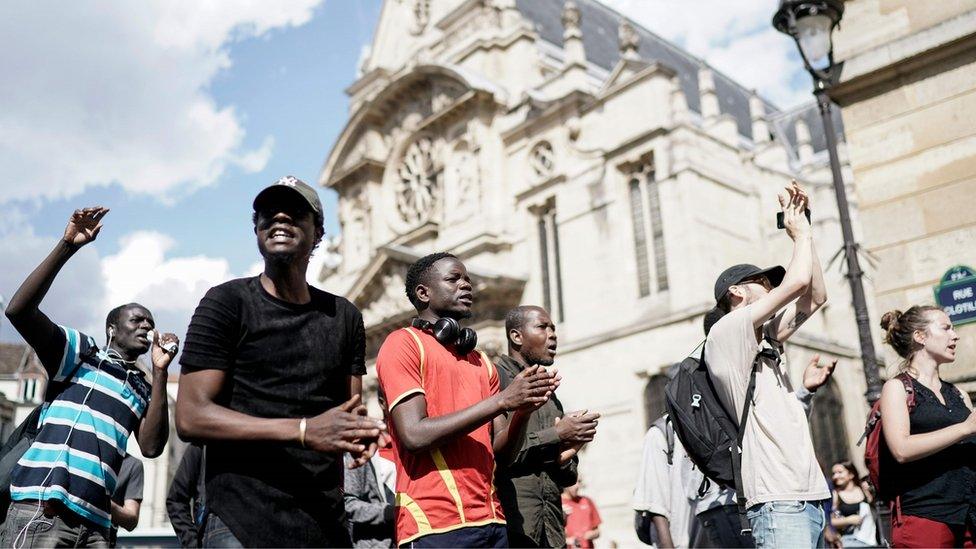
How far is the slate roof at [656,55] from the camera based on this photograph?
32656mm

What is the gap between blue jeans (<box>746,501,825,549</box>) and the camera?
11.2 feet

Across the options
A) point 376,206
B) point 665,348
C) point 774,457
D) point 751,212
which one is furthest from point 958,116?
point 376,206

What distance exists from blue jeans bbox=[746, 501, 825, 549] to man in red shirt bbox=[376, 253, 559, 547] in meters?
1.11

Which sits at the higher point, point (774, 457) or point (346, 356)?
point (346, 356)

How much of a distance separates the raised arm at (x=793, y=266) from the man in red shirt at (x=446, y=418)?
1.09 meters

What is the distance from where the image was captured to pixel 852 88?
8.43 meters

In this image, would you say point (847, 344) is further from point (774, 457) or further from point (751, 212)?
point (774, 457)

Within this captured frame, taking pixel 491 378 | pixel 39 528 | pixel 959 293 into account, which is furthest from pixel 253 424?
pixel 959 293

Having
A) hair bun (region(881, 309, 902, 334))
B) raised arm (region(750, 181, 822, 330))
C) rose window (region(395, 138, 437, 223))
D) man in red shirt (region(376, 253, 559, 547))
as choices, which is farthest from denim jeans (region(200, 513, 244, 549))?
rose window (region(395, 138, 437, 223))

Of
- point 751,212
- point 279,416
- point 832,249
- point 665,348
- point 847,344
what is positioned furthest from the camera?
point 832,249

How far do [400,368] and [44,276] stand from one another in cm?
166

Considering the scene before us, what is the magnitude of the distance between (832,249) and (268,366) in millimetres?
26862

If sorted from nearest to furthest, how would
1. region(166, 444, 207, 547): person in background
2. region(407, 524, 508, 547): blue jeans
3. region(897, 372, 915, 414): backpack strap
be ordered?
region(407, 524, 508, 547): blue jeans < region(897, 372, 915, 414): backpack strap < region(166, 444, 207, 547): person in background

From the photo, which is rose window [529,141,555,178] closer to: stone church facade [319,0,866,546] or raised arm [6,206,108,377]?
stone church facade [319,0,866,546]
